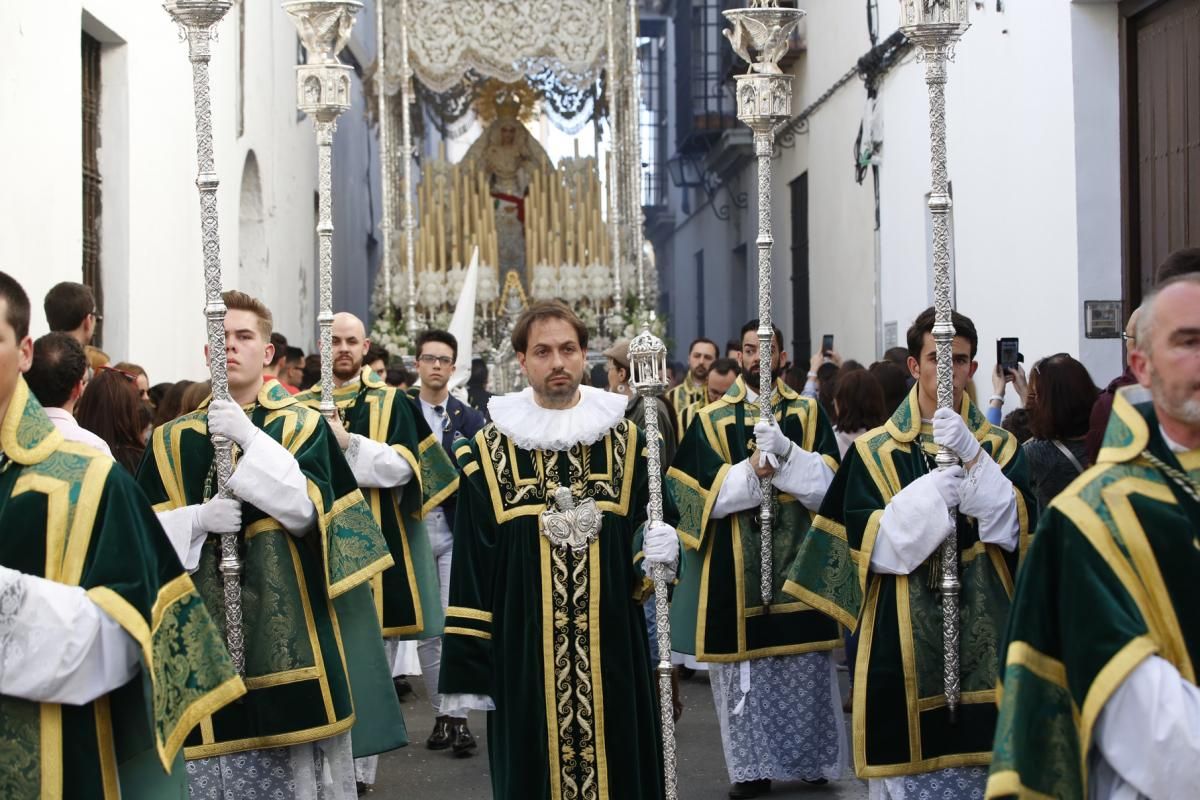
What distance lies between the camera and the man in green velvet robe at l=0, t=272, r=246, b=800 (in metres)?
3.20

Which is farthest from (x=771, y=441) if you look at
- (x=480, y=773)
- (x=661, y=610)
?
(x=480, y=773)

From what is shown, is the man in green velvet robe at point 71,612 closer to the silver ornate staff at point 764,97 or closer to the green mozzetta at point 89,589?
the green mozzetta at point 89,589

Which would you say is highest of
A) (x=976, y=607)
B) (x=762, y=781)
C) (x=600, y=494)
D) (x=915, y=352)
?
(x=915, y=352)

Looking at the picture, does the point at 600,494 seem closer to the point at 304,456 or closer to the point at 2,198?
the point at 304,456

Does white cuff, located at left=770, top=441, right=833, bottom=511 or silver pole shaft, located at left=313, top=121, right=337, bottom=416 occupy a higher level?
silver pole shaft, located at left=313, top=121, right=337, bottom=416

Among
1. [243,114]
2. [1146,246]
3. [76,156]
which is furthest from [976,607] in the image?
[243,114]

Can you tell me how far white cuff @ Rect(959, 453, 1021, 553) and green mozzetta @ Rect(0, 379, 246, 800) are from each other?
2.39 metres

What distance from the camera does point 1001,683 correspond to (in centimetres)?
309

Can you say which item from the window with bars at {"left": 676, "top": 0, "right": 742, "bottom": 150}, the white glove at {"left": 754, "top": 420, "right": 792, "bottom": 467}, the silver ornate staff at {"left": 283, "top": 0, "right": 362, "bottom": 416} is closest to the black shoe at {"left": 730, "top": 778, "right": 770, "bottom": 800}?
the white glove at {"left": 754, "top": 420, "right": 792, "bottom": 467}

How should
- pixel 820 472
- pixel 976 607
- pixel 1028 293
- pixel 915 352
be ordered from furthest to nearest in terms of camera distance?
pixel 1028 293
pixel 820 472
pixel 915 352
pixel 976 607

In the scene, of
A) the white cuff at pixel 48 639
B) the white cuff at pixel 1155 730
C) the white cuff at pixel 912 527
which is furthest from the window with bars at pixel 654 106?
the white cuff at pixel 1155 730

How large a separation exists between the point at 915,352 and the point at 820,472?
1357mm

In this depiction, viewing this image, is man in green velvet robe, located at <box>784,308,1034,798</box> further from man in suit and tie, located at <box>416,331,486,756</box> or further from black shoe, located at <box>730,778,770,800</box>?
man in suit and tie, located at <box>416,331,486,756</box>

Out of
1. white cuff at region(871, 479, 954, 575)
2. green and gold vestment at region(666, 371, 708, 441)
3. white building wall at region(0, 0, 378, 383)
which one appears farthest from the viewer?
green and gold vestment at region(666, 371, 708, 441)
